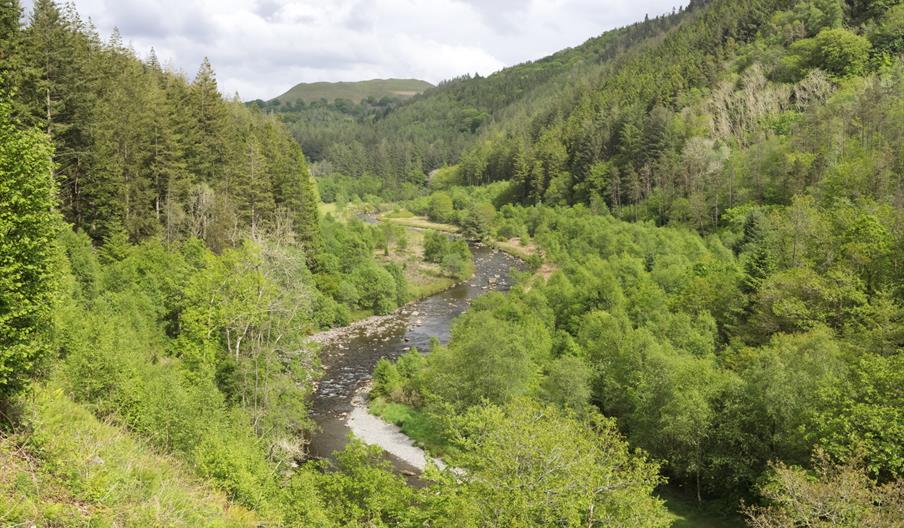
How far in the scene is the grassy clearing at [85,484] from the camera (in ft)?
40.9

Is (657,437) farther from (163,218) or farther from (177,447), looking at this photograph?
(163,218)

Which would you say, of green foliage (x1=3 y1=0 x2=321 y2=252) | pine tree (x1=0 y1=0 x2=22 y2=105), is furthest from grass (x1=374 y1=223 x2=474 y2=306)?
pine tree (x1=0 y1=0 x2=22 y2=105)

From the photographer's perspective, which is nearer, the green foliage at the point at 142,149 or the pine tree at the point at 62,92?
the pine tree at the point at 62,92

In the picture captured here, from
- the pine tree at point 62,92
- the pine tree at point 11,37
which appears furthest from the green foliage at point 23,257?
the pine tree at point 62,92

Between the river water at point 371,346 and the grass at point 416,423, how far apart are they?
9.28 feet

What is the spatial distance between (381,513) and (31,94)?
40075 millimetres

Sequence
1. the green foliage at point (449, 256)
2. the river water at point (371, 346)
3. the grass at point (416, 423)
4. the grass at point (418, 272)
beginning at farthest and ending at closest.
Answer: the green foliage at point (449, 256) → the grass at point (418, 272) → the river water at point (371, 346) → the grass at point (416, 423)

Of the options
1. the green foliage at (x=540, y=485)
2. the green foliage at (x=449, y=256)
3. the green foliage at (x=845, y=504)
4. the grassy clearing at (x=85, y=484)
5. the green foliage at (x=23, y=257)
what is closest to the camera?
the grassy clearing at (x=85, y=484)

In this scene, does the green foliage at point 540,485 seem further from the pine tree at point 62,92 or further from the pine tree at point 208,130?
the pine tree at point 208,130

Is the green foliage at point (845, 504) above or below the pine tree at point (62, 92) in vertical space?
below

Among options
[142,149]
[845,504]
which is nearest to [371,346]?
[142,149]

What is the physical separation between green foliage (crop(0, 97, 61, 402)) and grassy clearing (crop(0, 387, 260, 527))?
173 cm

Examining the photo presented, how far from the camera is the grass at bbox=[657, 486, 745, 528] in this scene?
30562mm

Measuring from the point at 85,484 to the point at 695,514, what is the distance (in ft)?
99.2
